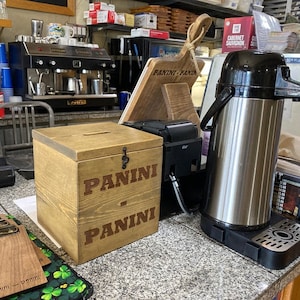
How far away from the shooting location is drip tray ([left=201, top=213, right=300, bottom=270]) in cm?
66

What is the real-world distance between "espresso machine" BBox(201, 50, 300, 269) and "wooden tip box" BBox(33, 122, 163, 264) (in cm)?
14

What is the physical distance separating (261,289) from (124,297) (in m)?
0.25

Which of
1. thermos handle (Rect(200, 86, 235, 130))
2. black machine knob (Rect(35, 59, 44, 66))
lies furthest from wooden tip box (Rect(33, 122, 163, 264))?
black machine knob (Rect(35, 59, 44, 66))

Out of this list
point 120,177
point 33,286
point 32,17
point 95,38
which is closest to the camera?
point 33,286

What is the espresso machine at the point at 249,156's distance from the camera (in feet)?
2.20

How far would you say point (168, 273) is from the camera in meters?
0.62

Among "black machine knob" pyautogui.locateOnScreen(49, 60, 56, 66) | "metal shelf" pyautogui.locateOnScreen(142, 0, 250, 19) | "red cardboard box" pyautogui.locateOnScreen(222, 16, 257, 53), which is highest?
"metal shelf" pyautogui.locateOnScreen(142, 0, 250, 19)

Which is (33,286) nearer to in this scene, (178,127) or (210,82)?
(178,127)

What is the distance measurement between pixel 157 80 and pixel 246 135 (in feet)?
1.22

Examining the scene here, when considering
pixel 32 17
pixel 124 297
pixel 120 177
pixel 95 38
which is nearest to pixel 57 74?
pixel 32 17

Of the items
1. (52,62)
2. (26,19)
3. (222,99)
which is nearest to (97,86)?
(52,62)

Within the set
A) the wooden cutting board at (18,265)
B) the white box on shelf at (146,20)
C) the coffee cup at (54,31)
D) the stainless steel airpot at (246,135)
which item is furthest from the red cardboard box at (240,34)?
the white box on shelf at (146,20)

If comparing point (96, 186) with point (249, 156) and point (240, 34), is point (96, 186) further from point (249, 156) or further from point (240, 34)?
point (240, 34)

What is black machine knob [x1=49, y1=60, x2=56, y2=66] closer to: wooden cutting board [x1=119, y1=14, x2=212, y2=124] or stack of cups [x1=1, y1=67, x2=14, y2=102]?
stack of cups [x1=1, y1=67, x2=14, y2=102]
